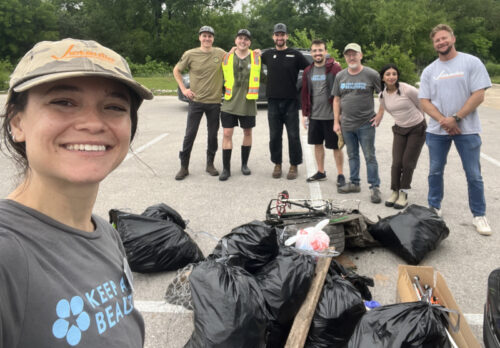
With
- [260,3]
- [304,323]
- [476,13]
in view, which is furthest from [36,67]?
[476,13]

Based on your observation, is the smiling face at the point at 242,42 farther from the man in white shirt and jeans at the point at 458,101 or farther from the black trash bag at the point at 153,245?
the black trash bag at the point at 153,245

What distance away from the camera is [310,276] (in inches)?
98.7

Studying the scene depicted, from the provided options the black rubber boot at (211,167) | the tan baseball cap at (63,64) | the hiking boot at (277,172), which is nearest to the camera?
the tan baseball cap at (63,64)

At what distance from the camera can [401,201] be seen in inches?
187

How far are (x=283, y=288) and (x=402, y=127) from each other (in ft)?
10.1

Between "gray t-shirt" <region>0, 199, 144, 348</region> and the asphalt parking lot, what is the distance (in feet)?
5.11

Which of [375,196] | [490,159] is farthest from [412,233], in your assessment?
[490,159]

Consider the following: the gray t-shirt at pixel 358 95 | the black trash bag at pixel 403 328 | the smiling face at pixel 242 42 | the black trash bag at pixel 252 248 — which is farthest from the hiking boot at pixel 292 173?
the black trash bag at pixel 403 328

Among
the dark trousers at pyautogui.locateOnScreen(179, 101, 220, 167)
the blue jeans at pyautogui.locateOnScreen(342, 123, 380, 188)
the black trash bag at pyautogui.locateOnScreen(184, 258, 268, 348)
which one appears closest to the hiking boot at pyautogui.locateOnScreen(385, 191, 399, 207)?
the blue jeans at pyautogui.locateOnScreen(342, 123, 380, 188)

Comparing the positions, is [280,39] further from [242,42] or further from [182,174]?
[182,174]

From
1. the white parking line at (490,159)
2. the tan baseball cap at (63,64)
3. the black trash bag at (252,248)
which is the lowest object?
the white parking line at (490,159)

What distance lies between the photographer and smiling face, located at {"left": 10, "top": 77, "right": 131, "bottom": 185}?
2.99ft

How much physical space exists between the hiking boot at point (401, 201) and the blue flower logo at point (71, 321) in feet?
14.3

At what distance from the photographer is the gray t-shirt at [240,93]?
220 inches
